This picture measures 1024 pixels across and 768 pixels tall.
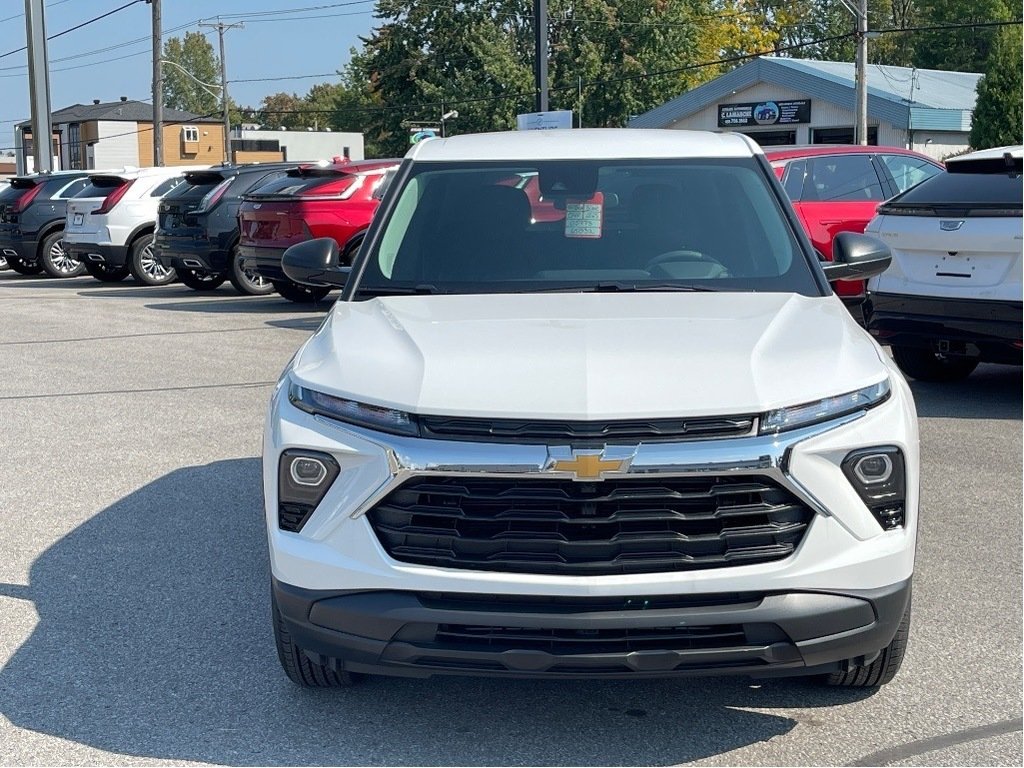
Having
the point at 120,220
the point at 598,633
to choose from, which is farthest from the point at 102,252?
the point at 598,633

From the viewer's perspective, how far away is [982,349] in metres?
8.83

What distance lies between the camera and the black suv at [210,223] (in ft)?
58.0

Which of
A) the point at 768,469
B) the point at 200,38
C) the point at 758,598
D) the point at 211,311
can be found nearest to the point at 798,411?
the point at 768,469

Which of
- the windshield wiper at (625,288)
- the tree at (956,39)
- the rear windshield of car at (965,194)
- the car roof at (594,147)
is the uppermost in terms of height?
the tree at (956,39)

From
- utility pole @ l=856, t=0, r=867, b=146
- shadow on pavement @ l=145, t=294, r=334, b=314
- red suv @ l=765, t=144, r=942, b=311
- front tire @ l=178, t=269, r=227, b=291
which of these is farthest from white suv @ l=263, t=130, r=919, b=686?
utility pole @ l=856, t=0, r=867, b=146

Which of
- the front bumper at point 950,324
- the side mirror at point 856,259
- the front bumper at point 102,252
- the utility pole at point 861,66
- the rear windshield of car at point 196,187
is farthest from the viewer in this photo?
the utility pole at point 861,66

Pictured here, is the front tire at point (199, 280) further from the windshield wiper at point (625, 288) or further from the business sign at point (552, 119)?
the windshield wiper at point (625, 288)

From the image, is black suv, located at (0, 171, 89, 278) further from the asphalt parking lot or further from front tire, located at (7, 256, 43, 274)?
the asphalt parking lot

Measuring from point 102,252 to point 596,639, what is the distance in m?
18.2

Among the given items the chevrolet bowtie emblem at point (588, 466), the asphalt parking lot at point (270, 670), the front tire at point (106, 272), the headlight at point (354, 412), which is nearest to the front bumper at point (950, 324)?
the asphalt parking lot at point (270, 670)

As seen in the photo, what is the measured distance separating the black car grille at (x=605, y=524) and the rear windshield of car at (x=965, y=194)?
584 cm

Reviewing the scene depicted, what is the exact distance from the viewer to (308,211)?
15.5 metres

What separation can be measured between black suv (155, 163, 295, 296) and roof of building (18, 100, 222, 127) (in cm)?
8127

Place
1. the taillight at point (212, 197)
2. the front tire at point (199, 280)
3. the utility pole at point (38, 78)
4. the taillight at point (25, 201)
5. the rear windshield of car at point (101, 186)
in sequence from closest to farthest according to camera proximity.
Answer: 1. the taillight at point (212, 197)
2. the front tire at point (199, 280)
3. the rear windshield of car at point (101, 186)
4. the taillight at point (25, 201)
5. the utility pole at point (38, 78)
